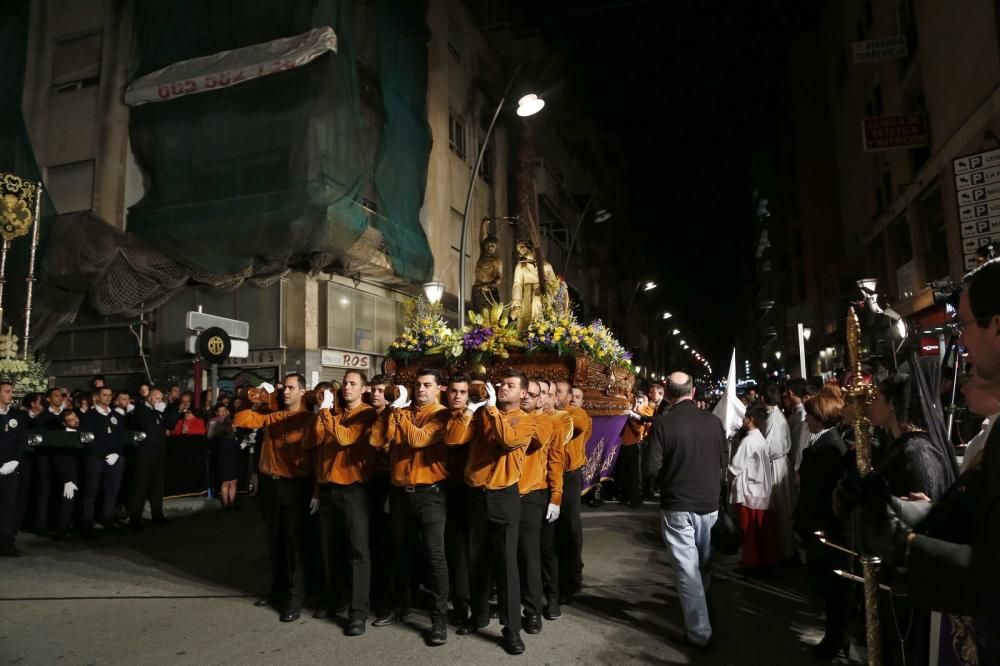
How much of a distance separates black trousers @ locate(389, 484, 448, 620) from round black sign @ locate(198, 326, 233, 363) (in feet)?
33.7

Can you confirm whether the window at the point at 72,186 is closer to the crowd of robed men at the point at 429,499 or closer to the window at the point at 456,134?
the window at the point at 456,134

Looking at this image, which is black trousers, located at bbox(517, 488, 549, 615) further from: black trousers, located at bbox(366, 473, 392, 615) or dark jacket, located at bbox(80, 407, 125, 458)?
dark jacket, located at bbox(80, 407, 125, 458)

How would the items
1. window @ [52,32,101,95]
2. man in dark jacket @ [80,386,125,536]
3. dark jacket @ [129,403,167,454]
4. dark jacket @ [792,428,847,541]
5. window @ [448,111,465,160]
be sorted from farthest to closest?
1. window @ [448,111,465,160]
2. window @ [52,32,101,95]
3. dark jacket @ [129,403,167,454]
4. man in dark jacket @ [80,386,125,536]
5. dark jacket @ [792,428,847,541]

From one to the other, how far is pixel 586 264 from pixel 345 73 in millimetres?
28648

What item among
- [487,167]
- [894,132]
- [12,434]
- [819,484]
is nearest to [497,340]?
[819,484]

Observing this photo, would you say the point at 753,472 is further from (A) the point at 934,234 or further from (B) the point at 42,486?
(A) the point at 934,234

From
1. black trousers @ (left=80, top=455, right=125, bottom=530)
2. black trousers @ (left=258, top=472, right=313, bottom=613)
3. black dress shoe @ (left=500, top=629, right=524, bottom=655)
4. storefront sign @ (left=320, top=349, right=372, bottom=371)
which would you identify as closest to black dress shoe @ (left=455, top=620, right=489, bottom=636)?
black dress shoe @ (left=500, top=629, right=524, bottom=655)

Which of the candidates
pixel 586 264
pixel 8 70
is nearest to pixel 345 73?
pixel 8 70

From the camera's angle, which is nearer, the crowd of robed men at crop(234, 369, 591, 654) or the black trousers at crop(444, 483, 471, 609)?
the crowd of robed men at crop(234, 369, 591, 654)

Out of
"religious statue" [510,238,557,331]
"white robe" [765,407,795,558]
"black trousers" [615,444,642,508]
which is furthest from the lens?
"black trousers" [615,444,642,508]

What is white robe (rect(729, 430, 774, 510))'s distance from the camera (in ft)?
22.8

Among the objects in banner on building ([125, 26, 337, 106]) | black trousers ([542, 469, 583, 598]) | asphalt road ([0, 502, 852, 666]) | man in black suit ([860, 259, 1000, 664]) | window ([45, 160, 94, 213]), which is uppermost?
banner on building ([125, 26, 337, 106])

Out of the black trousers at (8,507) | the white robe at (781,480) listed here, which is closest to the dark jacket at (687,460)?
the white robe at (781,480)

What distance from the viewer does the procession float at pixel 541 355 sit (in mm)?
8148
